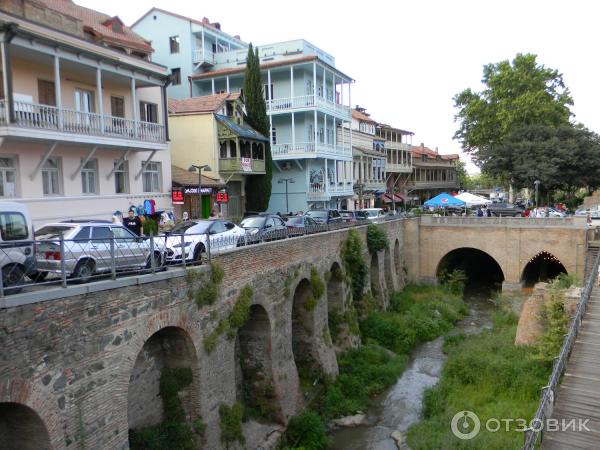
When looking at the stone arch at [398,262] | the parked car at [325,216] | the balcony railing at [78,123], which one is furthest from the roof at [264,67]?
the balcony railing at [78,123]

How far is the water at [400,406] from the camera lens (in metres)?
17.2

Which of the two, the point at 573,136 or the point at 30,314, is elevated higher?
the point at 573,136

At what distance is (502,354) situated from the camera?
21.3 m

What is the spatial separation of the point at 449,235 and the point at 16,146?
28.7 m

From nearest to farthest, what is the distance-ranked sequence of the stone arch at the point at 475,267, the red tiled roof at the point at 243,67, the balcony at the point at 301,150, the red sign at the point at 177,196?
the red sign at the point at 177,196
the red tiled roof at the point at 243,67
the balcony at the point at 301,150
the stone arch at the point at 475,267

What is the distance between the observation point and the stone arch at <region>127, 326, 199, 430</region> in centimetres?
1222

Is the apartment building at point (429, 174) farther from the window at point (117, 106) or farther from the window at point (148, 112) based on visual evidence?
the window at point (117, 106)

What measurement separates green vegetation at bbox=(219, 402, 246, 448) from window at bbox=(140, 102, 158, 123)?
16.2 meters

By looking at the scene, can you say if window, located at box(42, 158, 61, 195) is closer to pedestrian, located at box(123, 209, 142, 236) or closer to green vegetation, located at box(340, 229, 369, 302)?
pedestrian, located at box(123, 209, 142, 236)

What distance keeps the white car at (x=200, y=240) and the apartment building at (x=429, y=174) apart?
5367cm

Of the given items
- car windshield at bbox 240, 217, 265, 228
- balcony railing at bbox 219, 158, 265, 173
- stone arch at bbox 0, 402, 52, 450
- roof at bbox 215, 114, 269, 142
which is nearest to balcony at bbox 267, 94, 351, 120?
roof at bbox 215, 114, 269, 142

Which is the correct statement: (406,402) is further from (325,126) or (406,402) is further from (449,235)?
(325,126)

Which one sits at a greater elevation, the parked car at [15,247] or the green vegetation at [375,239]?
the parked car at [15,247]

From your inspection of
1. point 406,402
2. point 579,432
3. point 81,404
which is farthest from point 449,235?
point 81,404
